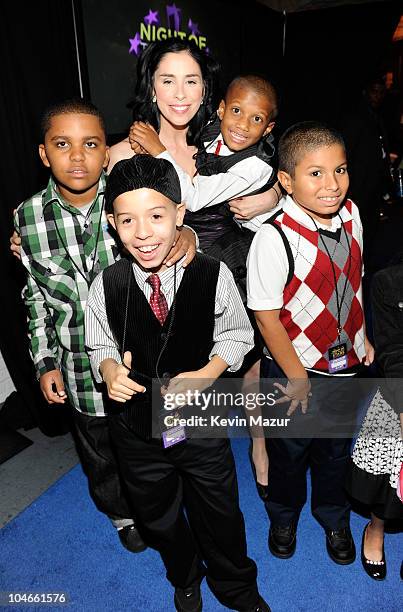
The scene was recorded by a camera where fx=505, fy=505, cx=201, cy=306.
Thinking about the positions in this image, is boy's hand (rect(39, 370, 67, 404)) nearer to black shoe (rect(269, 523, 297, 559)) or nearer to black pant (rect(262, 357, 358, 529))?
black pant (rect(262, 357, 358, 529))

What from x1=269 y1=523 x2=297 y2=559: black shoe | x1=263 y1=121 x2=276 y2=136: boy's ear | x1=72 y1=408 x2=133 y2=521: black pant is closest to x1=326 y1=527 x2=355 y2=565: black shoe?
x1=269 y1=523 x2=297 y2=559: black shoe

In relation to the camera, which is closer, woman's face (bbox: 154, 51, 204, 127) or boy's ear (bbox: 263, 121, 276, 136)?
woman's face (bbox: 154, 51, 204, 127)

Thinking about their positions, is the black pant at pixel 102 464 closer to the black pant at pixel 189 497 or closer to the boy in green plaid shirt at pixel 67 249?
the boy in green plaid shirt at pixel 67 249

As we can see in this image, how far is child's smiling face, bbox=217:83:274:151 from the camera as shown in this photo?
6.38ft

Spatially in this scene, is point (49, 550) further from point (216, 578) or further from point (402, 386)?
point (402, 386)

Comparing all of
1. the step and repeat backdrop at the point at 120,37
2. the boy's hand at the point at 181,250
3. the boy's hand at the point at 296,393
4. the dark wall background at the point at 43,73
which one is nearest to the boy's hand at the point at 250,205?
the boy's hand at the point at 181,250

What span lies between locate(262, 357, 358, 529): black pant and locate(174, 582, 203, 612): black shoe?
460mm

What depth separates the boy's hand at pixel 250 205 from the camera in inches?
79.8

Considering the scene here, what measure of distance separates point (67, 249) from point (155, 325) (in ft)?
1.57

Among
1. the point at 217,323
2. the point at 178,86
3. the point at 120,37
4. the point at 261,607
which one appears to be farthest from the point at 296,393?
the point at 120,37

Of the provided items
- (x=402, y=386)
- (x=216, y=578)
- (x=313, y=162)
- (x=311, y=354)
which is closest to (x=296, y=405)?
(x=311, y=354)

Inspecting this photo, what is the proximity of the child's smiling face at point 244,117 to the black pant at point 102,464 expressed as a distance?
1221mm

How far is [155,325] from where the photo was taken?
1.54 m

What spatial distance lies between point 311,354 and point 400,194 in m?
6.53
